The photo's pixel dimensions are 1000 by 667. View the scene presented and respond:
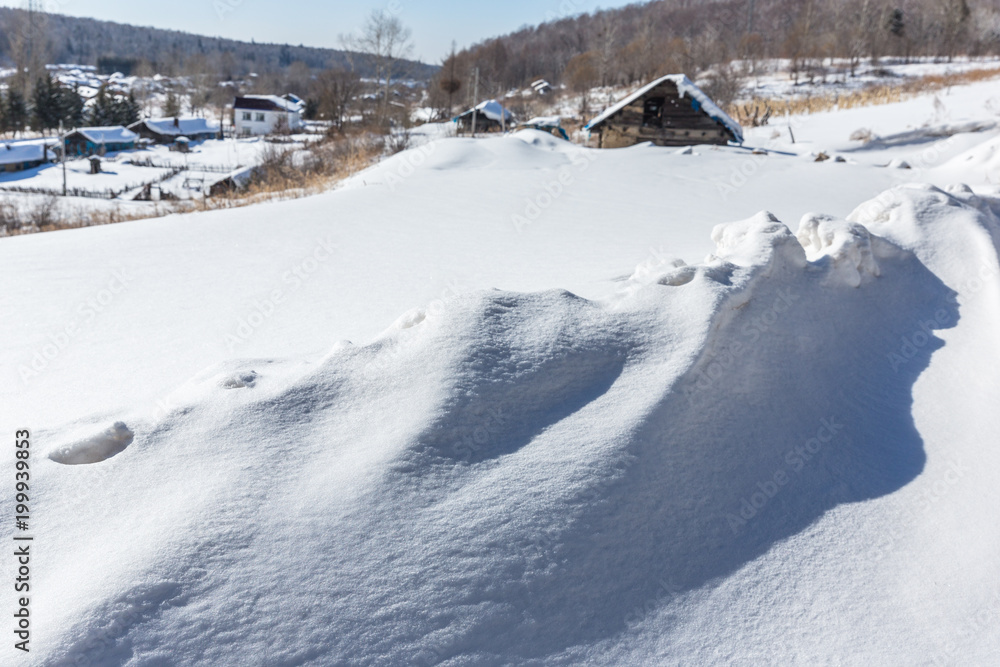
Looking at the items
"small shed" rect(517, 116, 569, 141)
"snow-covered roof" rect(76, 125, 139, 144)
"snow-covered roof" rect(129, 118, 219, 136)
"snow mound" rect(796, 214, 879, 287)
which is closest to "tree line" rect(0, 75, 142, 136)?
"snow-covered roof" rect(129, 118, 219, 136)

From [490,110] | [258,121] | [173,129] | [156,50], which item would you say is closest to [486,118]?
[490,110]

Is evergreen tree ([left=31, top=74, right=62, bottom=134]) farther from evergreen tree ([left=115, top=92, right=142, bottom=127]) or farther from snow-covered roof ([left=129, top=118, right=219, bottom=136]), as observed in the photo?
evergreen tree ([left=115, top=92, right=142, bottom=127])

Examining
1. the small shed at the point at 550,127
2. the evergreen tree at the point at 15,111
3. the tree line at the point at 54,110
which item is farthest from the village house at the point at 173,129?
the small shed at the point at 550,127

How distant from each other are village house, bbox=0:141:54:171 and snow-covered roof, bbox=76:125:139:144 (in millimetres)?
5711

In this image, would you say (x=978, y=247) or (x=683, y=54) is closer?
(x=978, y=247)

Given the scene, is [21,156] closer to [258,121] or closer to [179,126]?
[179,126]

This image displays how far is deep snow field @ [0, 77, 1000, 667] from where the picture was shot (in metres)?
1.64

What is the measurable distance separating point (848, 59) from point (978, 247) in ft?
169

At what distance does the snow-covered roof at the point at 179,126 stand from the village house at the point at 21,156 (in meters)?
14.9

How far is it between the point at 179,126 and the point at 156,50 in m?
115

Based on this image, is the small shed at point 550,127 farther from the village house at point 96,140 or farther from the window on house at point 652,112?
the village house at point 96,140

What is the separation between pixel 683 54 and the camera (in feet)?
140

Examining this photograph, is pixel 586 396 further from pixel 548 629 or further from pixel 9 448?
pixel 9 448

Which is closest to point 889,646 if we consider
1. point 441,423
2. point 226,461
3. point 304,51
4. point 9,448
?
point 441,423
